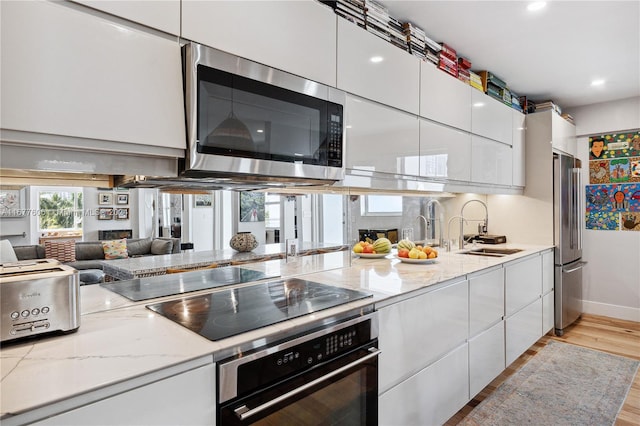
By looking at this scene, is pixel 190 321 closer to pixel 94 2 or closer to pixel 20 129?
pixel 20 129

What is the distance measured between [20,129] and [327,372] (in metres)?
1.17

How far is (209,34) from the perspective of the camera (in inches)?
53.3

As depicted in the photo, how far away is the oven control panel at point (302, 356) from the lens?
42.3 inches

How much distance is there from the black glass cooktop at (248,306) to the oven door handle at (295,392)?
210 millimetres

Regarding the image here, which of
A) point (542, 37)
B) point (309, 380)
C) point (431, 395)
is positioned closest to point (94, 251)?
point (309, 380)

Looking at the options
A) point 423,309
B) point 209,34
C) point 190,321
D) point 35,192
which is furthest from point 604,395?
point 35,192

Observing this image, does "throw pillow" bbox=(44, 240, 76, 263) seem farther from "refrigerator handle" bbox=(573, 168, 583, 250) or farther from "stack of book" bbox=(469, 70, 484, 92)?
"refrigerator handle" bbox=(573, 168, 583, 250)

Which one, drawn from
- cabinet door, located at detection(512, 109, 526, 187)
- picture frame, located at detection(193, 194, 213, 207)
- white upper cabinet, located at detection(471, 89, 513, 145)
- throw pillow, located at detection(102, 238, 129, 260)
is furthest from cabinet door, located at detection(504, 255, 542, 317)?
throw pillow, located at detection(102, 238, 129, 260)

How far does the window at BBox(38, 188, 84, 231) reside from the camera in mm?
1279

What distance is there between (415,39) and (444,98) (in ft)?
1.55

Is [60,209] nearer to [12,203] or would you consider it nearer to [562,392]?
[12,203]

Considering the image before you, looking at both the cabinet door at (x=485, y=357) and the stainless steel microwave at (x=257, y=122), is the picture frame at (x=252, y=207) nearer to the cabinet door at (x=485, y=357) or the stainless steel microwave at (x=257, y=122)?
the stainless steel microwave at (x=257, y=122)

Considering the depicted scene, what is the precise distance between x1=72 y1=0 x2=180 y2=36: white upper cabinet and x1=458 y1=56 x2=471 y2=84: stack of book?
7.73ft

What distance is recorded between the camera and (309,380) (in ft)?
4.04
